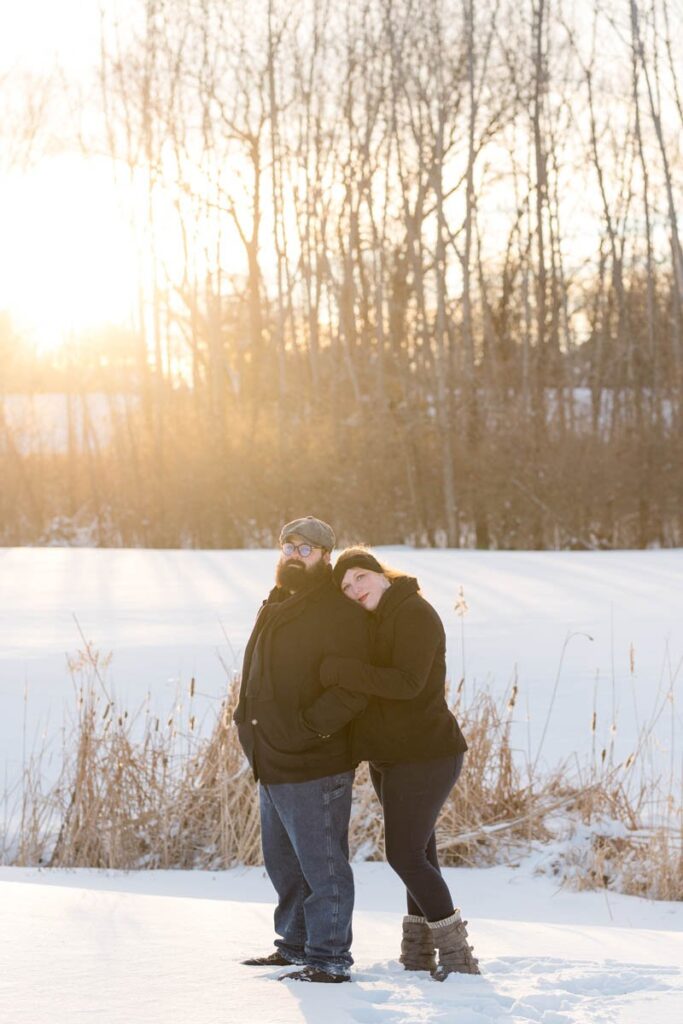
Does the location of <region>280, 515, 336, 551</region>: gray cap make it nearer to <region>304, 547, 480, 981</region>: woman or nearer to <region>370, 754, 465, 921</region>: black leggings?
<region>304, 547, 480, 981</region>: woman

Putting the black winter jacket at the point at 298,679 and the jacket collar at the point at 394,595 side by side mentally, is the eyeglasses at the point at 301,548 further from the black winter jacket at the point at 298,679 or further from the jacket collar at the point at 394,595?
the jacket collar at the point at 394,595

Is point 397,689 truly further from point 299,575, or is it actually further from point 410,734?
point 299,575

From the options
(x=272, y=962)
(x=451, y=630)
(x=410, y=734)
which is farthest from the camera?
(x=451, y=630)

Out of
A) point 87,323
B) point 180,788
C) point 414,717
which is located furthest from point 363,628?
point 87,323

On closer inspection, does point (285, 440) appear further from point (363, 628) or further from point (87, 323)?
point (363, 628)

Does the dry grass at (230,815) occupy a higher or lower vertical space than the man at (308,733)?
lower

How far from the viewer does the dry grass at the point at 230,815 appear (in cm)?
654

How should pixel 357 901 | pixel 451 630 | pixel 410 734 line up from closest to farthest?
pixel 410 734
pixel 357 901
pixel 451 630

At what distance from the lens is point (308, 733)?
4055mm

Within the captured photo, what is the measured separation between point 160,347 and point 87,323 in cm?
629

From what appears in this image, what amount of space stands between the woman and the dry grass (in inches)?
91.6

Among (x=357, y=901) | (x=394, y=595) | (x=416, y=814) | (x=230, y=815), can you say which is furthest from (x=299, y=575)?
(x=230, y=815)

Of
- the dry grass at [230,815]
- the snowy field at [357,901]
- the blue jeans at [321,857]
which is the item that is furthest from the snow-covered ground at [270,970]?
the dry grass at [230,815]

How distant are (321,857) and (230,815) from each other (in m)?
2.56
